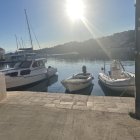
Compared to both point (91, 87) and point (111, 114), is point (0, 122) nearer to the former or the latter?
point (111, 114)

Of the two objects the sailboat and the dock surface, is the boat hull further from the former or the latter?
the dock surface

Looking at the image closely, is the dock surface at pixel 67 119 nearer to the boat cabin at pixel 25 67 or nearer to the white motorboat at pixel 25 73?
the white motorboat at pixel 25 73

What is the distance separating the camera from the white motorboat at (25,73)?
18125 mm

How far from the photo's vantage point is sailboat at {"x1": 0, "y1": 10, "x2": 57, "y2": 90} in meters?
18.1

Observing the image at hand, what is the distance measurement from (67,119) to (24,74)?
15.0 metres

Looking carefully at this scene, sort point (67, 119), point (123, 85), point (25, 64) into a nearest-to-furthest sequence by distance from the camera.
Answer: point (67, 119)
point (123, 85)
point (25, 64)

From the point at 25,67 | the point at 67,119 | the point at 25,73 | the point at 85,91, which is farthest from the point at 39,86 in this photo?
the point at 67,119

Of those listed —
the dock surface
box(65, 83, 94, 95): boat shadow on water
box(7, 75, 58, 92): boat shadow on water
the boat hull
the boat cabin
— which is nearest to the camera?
the dock surface

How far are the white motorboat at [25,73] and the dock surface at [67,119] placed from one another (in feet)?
38.4

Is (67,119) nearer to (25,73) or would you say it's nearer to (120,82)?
(120,82)

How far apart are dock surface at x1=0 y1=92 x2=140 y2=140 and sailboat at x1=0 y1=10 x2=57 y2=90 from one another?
11.7 meters

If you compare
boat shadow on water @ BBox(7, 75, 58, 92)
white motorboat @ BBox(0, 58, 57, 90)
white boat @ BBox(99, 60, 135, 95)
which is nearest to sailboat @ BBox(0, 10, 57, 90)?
white motorboat @ BBox(0, 58, 57, 90)

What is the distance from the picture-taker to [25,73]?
63.9 ft

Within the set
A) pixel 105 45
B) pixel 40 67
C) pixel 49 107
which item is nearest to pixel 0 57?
pixel 40 67
